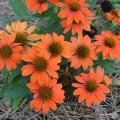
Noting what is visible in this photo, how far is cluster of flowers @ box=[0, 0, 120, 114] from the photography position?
116 cm

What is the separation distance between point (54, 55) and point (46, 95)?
0.15 meters

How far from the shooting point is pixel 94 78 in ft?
4.05

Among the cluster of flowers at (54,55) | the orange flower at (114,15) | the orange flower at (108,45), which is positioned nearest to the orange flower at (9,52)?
the cluster of flowers at (54,55)

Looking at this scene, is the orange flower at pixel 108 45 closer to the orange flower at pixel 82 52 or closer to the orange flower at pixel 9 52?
the orange flower at pixel 82 52

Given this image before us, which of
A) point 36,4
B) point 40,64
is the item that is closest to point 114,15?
point 36,4

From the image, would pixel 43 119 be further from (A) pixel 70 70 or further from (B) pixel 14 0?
(B) pixel 14 0

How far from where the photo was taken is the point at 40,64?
115 cm

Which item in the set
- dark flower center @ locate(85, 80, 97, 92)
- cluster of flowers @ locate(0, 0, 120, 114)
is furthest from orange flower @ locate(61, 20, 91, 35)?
dark flower center @ locate(85, 80, 97, 92)

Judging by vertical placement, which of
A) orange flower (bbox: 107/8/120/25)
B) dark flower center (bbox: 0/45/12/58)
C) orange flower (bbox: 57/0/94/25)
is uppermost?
orange flower (bbox: 57/0/94/25)

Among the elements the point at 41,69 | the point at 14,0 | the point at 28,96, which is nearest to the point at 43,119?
the point at 28,96

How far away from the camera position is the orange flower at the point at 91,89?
120cm

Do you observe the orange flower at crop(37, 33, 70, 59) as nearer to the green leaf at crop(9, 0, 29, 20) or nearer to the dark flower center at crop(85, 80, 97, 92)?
the dark flower center at crop(85, 80, 97, 92)

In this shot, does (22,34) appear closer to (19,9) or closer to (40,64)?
(40,64)

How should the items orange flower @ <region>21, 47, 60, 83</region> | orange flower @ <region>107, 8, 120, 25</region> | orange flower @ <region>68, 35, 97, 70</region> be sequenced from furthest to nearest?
orange flower @ <region>107, 8, 120, 25</region> < orange flower @ <region>68, 35, 97, 70</region> < orange flower @ <region>21, 47, 60, 83</region>
